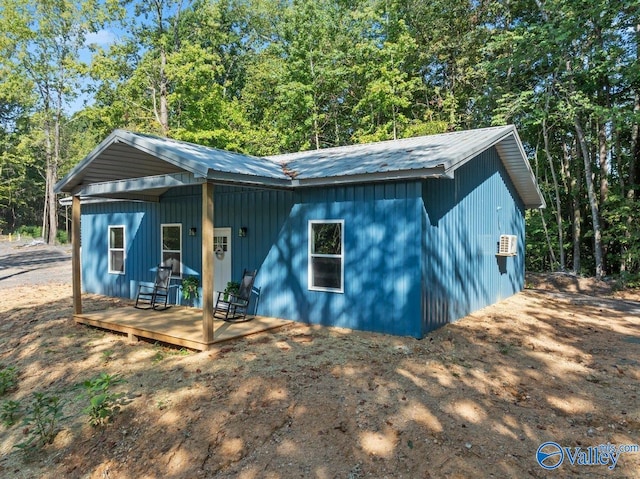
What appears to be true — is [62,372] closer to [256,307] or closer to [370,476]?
[256,307]

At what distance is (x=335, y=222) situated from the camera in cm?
674

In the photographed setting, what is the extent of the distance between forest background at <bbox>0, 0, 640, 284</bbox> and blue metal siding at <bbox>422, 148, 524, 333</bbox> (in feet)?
15.1

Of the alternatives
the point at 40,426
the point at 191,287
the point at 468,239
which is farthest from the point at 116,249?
the point at 468,239

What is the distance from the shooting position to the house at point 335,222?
19.4 feet

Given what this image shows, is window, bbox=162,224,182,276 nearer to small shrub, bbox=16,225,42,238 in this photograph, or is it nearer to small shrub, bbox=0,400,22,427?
small shrub, bbox=0,400,22,427

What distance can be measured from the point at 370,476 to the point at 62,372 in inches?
174

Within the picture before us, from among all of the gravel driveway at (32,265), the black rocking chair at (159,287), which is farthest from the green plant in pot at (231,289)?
the gravel driveway at (32,265)

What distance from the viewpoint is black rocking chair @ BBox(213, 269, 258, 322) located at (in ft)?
22.9

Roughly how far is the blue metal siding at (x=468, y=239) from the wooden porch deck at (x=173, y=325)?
8.86 feet

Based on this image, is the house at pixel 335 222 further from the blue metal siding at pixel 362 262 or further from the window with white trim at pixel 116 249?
the window with white trim at pixel 116 249

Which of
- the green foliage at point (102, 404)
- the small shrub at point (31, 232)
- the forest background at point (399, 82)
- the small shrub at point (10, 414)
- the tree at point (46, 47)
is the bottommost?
the small shrub at point (10, 414)

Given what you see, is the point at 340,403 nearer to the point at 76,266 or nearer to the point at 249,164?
the point at 249,164

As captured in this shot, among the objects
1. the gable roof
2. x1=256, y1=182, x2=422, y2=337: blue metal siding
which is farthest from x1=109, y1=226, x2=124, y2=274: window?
x1=256, y1=182, x2=422, y2=337: blue metal siding

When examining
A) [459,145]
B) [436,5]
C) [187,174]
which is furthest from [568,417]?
[436,5]
